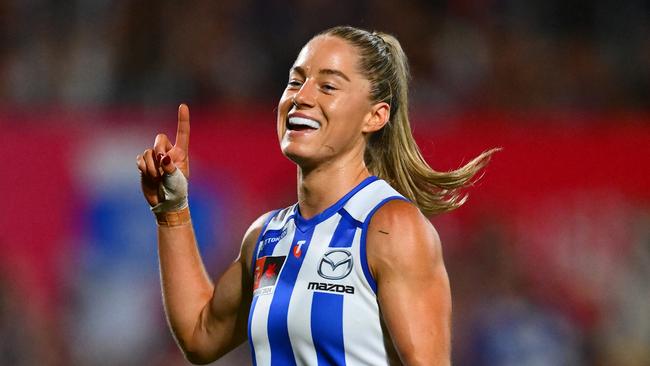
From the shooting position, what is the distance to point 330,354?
3.11 metres

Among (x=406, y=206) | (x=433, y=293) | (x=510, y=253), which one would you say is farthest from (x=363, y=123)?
(x=510, y=253)

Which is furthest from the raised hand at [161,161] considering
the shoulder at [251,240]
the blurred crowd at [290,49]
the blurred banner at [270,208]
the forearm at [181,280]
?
the blurred crowd at [290,49]

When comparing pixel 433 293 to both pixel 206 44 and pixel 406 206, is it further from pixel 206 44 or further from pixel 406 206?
pixel 206 44

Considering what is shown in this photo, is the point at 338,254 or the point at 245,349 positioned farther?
the point at 245,349

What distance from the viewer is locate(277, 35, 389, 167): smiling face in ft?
10.8

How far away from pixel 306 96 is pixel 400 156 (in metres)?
0.37

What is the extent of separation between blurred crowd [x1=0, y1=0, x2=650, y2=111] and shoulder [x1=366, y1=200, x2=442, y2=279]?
395 cm

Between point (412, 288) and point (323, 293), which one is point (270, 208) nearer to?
point (323, 293)

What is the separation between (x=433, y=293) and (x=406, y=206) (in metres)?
0.26

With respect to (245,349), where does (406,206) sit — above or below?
above

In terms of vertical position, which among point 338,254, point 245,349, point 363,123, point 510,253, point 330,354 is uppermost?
point 363,123

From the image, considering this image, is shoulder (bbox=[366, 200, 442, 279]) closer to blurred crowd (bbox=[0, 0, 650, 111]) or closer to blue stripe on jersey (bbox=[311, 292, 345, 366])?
blue stripe on jersey (bbox=[311, 292, 345, 366])

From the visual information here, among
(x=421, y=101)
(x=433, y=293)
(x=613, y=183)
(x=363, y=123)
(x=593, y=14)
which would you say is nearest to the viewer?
(x=433, y=293)

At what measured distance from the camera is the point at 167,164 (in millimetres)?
3447
